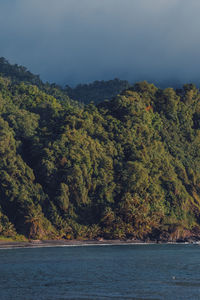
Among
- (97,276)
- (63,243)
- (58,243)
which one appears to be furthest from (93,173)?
(97,276)

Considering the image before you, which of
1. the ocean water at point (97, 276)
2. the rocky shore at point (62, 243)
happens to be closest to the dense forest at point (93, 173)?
the rocky shore at point (62, 243)

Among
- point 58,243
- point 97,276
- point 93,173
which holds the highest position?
point 93,173

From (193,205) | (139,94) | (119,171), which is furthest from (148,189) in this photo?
(139,94)

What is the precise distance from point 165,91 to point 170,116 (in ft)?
20.2

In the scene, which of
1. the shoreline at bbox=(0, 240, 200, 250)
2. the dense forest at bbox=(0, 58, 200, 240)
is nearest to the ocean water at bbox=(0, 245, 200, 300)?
the shoreline at bbox=(0, 240, 200, 250)

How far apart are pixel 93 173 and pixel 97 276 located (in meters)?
48.3

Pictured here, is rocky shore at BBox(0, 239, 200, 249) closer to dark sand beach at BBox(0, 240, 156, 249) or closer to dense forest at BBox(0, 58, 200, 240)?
dark sand beach at BBox(0, 240, 156, 249)

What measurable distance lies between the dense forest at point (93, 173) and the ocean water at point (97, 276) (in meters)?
20.4

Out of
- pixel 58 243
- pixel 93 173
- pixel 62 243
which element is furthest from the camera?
pixel 93 173

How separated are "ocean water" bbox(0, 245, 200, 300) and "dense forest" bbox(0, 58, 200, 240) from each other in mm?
20393

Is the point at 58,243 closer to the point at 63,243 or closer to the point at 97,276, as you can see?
the point at 63,243

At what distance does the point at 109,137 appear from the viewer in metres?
105

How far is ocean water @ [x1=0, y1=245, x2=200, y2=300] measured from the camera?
119 feet

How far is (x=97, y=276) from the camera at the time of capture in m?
45.5
